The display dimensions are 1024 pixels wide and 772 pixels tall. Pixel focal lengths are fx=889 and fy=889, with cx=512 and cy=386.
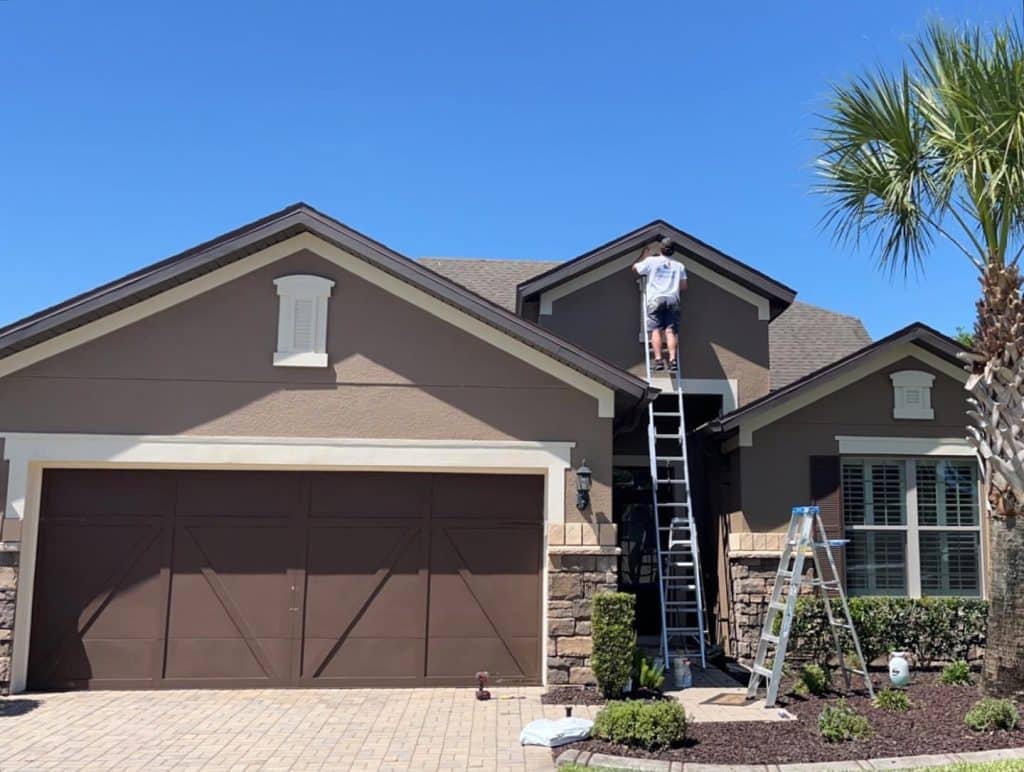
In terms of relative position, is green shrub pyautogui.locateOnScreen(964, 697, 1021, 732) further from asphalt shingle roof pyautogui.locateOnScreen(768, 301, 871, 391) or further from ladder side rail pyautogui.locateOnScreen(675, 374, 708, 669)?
asphalt shingle roof pyautogui.locateOnScreen(768, 301, 871, 391)

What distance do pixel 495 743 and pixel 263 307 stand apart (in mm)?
5234

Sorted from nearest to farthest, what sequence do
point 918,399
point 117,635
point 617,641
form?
point 617,641, point 117,635, point 918,399

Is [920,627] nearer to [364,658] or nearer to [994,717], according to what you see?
[994,717]

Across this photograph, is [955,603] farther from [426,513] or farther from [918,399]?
[426,513]

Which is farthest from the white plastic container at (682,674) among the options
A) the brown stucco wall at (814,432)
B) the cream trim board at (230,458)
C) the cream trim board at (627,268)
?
the cream trim board at (627,268)

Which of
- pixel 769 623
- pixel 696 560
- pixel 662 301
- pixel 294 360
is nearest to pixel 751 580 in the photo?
pixel 696 560

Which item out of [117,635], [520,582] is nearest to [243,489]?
[117,635]

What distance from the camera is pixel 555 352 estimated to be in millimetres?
9688

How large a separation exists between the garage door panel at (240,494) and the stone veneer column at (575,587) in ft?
9.65

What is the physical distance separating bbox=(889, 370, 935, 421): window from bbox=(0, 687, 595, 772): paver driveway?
5681 millimetres

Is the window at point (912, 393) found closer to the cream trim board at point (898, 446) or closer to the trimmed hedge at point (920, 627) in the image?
the cream trim board at point (898, 446)

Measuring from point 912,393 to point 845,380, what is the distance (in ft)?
2.91

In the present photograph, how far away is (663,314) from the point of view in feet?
40.4

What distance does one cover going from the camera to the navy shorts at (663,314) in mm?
12212
